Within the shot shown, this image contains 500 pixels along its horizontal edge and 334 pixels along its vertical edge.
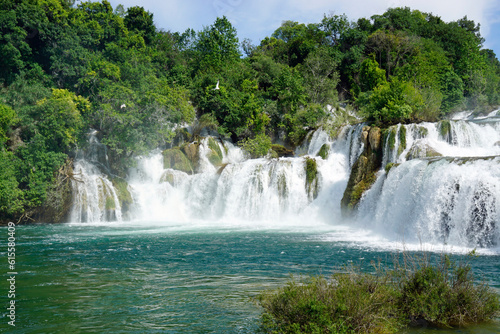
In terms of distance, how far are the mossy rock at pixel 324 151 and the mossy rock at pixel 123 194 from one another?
13.2m

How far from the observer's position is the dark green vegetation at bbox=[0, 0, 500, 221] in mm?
28031

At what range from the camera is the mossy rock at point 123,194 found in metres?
29.5

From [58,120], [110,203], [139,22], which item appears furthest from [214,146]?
[139,22]

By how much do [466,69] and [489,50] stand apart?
19.6m

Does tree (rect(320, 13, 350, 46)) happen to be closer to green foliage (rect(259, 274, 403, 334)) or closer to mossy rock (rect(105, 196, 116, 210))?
mossy rock (rect(105, 196, 116, 210))

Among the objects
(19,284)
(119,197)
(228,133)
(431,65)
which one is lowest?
(19,284)

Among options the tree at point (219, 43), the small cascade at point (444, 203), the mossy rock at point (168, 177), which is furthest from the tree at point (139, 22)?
the small cascade at point (444, 203)

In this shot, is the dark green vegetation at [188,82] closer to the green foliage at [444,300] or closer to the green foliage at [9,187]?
the green foliage at [9,187]

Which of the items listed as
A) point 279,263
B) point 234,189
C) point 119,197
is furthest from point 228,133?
point 279,263

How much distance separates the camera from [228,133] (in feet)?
121

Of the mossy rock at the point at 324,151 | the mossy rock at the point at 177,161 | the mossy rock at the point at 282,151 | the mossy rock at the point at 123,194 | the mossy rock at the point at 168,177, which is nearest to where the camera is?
the mossy rock at the point at 123,194

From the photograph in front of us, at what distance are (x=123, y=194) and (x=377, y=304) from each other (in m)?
25.3

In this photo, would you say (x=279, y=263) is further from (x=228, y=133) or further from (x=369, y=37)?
(x=369, y=37)

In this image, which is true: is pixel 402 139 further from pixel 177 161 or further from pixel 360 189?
pixel 177 161
